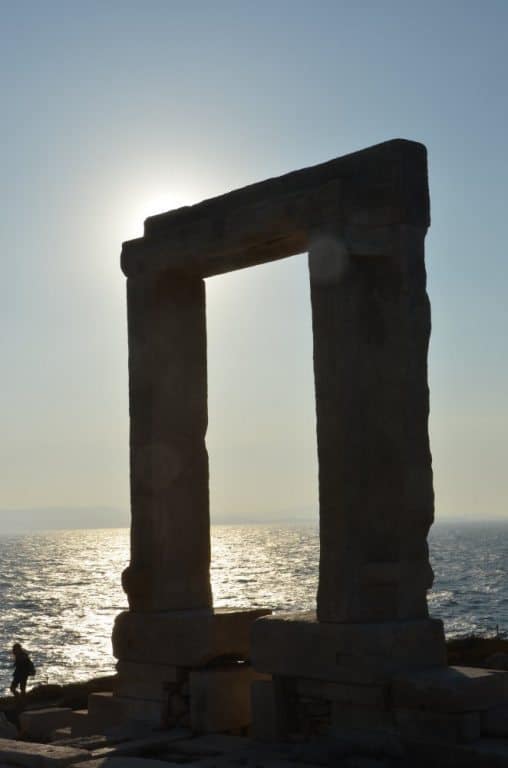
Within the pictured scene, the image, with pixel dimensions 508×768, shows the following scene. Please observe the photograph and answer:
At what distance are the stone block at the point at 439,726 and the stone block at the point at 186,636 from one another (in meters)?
1.93

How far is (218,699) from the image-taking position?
10.4 m

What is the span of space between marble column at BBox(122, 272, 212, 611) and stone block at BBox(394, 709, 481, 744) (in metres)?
2.94

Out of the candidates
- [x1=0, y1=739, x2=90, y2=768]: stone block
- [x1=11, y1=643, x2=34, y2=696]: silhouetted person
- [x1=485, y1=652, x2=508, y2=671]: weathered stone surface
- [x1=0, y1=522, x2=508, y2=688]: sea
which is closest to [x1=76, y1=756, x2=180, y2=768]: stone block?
[x1=0, y1=739, x2=90, y2=768]: stone block

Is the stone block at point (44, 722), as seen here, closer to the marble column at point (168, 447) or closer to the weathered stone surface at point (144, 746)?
the marble column at point (168, 447)

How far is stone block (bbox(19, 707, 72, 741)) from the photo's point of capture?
1273 centimetres

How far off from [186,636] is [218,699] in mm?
629

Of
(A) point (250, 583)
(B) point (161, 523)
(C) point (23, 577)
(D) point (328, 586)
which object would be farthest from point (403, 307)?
(C) point (23, 577)

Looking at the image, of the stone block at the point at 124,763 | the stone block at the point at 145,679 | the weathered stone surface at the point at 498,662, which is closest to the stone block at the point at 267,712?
the stone block at the point at 145,679

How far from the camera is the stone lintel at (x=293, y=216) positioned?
31.4 feet

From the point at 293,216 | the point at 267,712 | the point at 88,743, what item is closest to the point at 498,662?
the point at 267,712

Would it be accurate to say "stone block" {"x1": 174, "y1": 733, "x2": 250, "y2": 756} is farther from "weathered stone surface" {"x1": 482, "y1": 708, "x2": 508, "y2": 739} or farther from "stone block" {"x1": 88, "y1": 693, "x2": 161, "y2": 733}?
"weathered stone surface" {"x1": 482, "y1": 708, "x2": 508, "y2": 739}

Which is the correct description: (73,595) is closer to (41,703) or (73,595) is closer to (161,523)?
(41,703)

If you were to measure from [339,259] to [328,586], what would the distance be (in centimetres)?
258

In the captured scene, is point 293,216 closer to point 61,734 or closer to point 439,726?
point 439,726
